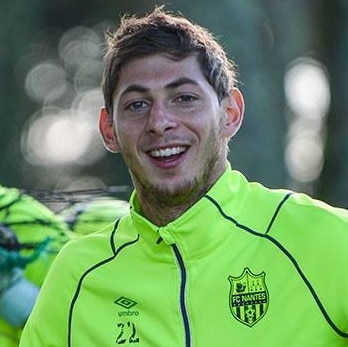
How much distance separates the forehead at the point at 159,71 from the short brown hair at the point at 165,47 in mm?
19

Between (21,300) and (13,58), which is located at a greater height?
(21,300)

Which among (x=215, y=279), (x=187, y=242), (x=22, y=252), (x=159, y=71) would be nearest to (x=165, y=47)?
(x=159, y=71)

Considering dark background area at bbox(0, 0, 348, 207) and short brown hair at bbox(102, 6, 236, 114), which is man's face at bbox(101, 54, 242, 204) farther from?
dark background area at bbox(0, 0, 348, 207)

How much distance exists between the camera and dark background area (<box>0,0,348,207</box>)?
15.2 meters

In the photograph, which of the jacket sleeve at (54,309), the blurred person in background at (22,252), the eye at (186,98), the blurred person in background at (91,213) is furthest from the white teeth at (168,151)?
the blurred person in background at (91,213)

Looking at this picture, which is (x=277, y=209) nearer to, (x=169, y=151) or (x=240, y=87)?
(x=169, y=151)

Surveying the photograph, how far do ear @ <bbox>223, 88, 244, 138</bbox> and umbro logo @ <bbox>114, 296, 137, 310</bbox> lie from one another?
1.99 feet

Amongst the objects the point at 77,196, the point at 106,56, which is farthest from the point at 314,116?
the point at 106,56

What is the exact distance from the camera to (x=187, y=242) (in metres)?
5.36

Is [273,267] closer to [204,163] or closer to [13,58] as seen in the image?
[204,163]

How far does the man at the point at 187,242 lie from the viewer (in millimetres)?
5133

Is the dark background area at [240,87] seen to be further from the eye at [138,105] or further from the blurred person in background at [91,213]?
the eye at [138,105]

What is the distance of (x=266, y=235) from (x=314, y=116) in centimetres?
1320

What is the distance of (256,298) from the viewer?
17.1 ft
